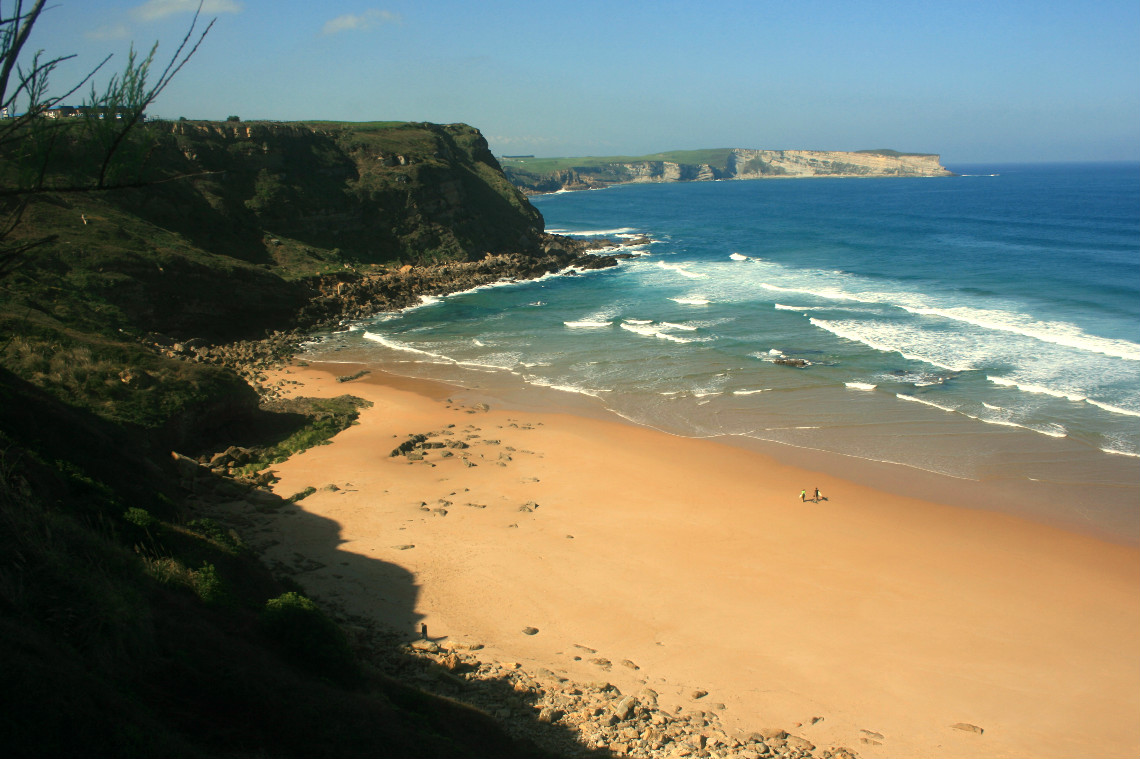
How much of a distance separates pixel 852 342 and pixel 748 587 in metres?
20.8

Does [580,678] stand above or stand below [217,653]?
below

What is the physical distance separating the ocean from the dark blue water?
0.10 metres

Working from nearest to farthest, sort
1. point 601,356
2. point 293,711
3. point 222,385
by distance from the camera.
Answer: point 293,711 < point 222,385 < point 601,356

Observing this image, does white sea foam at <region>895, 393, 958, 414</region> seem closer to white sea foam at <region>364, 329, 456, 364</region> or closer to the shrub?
white sea foam at <region>364, 329, 456, 364</region>

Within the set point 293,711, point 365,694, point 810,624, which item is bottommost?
point 810,624

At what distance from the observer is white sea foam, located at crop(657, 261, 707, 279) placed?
163 feet

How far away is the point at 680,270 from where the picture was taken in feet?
173

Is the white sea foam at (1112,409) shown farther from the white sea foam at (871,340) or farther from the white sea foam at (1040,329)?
the white sea foam at (1040,329)

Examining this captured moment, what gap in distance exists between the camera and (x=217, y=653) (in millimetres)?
6926

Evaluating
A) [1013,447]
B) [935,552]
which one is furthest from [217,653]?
[1013,447]

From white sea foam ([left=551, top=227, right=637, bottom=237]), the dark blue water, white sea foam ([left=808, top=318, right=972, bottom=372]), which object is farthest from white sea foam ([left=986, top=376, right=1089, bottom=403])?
white sea foam ([left=551, top=227, right=637, bottom=237])

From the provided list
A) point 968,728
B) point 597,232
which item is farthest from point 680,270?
point 968,728

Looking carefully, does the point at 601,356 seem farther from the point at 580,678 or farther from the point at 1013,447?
the point at 580,678

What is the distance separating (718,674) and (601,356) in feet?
66.2
